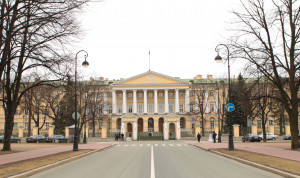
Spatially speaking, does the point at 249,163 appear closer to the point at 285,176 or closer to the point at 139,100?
the point at 285,176

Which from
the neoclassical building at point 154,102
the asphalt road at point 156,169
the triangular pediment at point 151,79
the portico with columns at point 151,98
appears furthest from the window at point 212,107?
the asphalt road at point 156,169

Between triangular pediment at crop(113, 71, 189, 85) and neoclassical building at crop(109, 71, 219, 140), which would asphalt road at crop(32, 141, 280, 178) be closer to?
neoclassical building at crop(109, 71, 219, 140)

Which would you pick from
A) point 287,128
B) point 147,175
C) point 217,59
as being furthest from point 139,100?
point 147,175

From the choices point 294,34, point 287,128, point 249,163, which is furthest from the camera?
point 287,128

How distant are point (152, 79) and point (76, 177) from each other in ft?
254

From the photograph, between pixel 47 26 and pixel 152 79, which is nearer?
pixel 47 26

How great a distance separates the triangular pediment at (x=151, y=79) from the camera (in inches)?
3460

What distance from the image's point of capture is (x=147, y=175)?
37.7 ft

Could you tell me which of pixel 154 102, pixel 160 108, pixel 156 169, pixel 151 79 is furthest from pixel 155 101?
pixel 156 169

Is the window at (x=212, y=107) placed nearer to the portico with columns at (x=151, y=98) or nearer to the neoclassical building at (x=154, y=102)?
the neoclassical building at (x=154, y=102)

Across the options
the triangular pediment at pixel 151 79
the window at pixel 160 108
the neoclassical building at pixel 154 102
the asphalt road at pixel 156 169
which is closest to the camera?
the asphalt road at pixel 156 169

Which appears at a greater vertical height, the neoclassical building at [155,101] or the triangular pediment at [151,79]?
the triangular pediment at [151,79]

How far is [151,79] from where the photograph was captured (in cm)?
8838

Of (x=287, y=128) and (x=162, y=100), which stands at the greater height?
(x=162, y=100)
